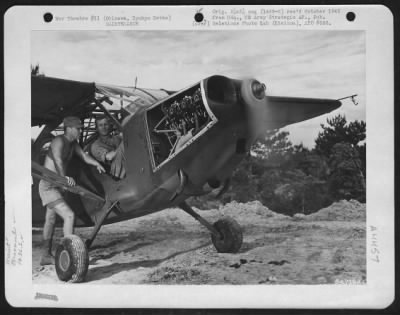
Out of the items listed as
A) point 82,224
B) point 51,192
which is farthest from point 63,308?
point 51,192

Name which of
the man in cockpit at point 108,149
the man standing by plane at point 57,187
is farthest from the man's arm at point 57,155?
the man in cockpit at point 108,149

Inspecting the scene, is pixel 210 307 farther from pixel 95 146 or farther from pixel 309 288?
pixel 95 146

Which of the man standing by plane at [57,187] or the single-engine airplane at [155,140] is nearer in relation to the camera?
the single-engine airplane at [155,140]

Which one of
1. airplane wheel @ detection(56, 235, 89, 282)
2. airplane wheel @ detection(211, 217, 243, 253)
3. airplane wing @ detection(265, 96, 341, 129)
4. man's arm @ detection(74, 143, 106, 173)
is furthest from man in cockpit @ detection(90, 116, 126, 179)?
airplane wing @ detection(265, 96, 341, 129)

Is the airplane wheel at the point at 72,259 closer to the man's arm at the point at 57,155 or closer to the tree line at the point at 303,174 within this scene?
the man's arm at the point at 57,155

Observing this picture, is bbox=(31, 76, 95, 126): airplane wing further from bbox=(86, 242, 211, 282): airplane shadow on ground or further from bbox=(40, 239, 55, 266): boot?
bbox=(86, 242, 211, 282): airplane shadow on ground
